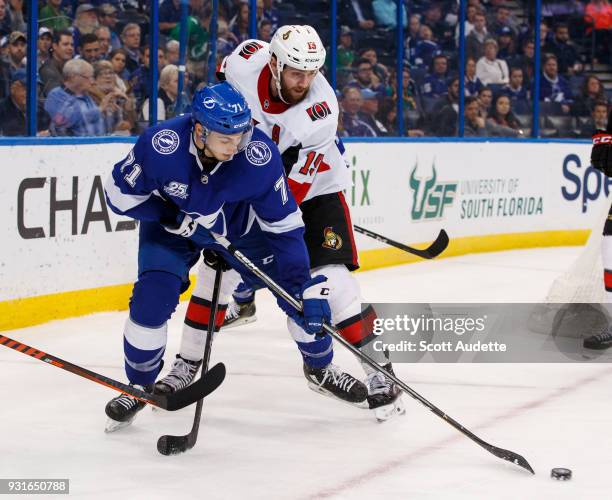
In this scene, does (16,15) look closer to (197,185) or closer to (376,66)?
(197,185)

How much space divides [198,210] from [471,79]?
5.16 metres

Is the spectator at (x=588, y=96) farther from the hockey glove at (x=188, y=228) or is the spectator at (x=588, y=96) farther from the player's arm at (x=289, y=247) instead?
the hockey glove at (x=188, y=228)

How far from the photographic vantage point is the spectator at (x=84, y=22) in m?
5.06

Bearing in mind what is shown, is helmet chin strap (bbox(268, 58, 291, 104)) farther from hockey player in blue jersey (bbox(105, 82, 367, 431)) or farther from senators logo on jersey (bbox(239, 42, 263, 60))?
hockey player in blue jersey (bbox(105, 82, 367, 431))

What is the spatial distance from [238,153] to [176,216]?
25 cm

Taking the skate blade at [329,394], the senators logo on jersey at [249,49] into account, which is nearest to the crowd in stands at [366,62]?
the senators logo on jersey at [249,49]

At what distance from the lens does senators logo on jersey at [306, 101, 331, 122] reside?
343 centimetres

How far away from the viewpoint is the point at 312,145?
11.3 feet

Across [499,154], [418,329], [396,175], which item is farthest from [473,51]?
[418,329]

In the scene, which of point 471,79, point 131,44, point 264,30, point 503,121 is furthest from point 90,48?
point 503,121

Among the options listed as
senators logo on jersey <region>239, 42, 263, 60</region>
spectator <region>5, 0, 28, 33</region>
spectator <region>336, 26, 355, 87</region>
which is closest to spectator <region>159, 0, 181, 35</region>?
spectator <region>5, 0, 28, 33</region>

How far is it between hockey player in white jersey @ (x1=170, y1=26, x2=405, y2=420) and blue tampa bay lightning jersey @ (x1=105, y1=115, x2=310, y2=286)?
0.33 meters

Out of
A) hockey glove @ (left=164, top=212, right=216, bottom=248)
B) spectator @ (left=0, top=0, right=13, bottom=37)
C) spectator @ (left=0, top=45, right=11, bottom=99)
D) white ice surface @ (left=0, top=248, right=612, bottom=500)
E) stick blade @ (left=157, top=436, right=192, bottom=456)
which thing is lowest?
white ice surface @ (left=0, top=248, right=612, bottom=500)

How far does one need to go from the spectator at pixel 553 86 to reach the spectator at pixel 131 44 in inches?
157
